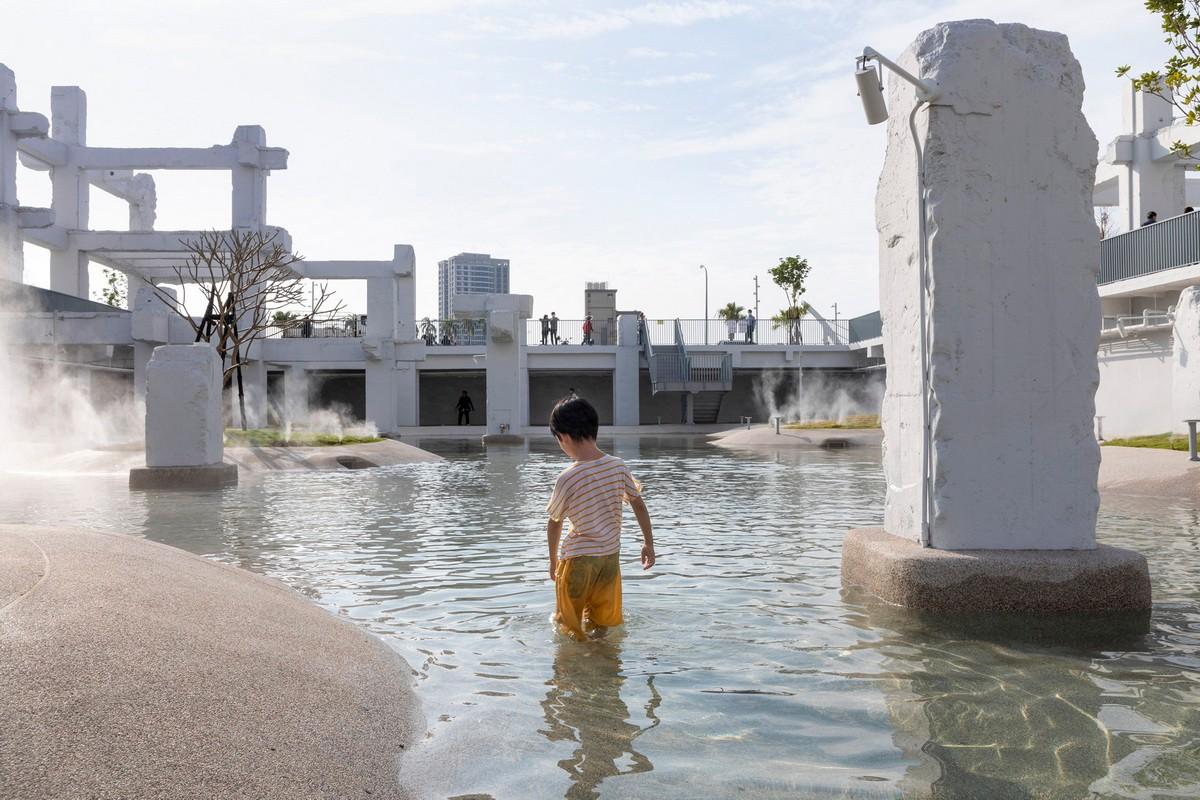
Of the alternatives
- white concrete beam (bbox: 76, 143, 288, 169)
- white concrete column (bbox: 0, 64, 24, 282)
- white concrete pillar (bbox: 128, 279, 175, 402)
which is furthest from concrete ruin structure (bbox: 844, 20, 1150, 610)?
white concrete beam (bbox: 76, 143, 288, 169)

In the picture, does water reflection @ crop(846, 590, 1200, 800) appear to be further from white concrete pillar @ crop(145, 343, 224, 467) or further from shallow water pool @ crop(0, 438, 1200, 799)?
white concrete pillar @ crop(145, 343, 224, 467)

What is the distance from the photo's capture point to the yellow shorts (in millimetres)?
5621

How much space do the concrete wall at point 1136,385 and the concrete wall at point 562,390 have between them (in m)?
30.4

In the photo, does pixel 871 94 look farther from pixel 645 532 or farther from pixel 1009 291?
pixel 645 532

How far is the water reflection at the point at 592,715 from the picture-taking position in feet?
12.6

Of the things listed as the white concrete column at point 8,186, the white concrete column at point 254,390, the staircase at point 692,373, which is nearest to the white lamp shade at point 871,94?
the white concrete column at point 8,186

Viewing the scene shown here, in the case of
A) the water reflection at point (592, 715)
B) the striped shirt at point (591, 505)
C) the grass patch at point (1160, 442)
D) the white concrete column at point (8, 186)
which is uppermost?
the white concrete column at point (8, 186)

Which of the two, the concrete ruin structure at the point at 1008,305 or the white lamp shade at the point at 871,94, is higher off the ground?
the white lamp shade at the point at 871,94

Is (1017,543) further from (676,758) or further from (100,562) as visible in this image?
(100,562)

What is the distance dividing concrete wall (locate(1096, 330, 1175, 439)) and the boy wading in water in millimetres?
23081

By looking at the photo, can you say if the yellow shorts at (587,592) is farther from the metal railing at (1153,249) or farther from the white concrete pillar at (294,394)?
the white concrete pillar at (294,394)

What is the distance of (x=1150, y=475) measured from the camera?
51.2 ft

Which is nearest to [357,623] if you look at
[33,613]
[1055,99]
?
[33,613]

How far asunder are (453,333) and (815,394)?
18.9 m
